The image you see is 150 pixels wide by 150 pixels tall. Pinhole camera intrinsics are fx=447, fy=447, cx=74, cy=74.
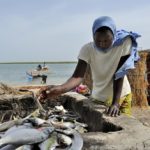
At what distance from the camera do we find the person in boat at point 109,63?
16.5 feet

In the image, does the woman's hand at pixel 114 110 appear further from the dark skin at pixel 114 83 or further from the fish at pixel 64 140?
the fish at pixel 64 140

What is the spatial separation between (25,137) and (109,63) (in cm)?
174

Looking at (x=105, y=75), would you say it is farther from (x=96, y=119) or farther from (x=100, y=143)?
(x=100, y=143)

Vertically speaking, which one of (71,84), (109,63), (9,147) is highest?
(109,63)

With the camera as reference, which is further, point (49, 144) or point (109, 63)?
point (109, 63)

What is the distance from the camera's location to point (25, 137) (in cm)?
392

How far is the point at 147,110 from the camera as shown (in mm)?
12797

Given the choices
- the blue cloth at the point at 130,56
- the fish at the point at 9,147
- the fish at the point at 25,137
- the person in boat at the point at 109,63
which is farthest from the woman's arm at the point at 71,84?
the fish at the point at 9,147

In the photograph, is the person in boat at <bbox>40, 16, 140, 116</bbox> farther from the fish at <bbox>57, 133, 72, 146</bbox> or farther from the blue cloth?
the fish at <bbox>57, 133, 72, 146</bbox>

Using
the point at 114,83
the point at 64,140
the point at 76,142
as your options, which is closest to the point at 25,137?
the point at 64,140

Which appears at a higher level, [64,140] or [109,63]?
[109,63]

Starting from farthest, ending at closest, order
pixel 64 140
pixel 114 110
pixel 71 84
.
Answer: pixel 71 84 < pixel 114 110 < pixel 64 140

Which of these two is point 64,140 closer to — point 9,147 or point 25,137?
point 25,137

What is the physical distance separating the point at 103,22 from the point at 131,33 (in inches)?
17.1
